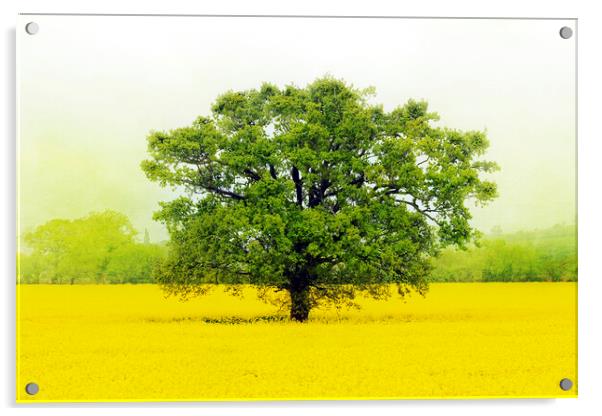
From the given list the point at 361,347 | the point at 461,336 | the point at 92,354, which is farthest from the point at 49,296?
the point at 461,336

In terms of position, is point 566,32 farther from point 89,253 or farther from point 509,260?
point 89,253

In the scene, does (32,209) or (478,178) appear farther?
(478,178)

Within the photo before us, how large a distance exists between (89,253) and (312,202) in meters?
3.20

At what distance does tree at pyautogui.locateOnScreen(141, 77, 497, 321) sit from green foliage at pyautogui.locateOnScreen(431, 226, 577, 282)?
14.1 inches

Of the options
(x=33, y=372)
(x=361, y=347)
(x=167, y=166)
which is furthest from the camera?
(x=167, y=166)

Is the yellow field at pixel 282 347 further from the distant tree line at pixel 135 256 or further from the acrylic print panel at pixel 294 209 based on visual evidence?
the distant tree line at pixel 135 256

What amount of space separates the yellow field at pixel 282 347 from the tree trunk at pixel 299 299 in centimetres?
19

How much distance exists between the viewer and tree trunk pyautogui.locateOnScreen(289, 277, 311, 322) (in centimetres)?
1192

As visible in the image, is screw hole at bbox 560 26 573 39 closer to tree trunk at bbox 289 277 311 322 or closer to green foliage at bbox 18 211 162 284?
tree trunk at bbox 289 277 311 322

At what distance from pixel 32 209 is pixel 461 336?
18.9 ft

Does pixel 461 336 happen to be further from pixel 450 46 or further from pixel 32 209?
pixel 32 209

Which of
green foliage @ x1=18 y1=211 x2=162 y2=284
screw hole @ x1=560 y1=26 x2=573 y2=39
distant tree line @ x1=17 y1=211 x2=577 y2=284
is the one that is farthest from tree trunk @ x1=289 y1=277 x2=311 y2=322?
screw hole @ x1=560 y1=26 x2=573 y2=39

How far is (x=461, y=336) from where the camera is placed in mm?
11305

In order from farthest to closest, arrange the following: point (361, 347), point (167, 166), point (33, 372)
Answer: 1. point (167, 166)
2. point (361, 347)
3. point (33, 372)
